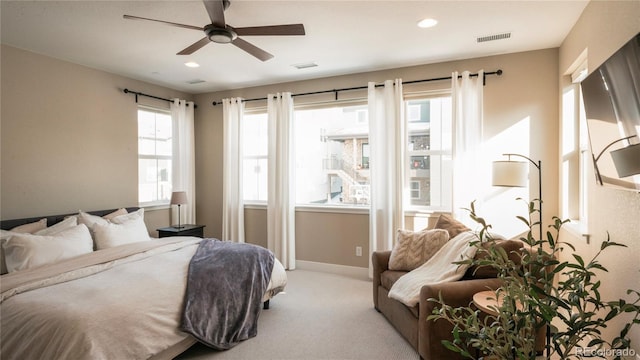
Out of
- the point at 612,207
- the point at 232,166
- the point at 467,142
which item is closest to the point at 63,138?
the point at 232,166

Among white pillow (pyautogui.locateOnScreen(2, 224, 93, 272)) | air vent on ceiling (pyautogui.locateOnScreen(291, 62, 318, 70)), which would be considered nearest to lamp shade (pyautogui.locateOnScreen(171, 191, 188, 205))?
white pillow (pyautogui.locateOnScreen(2, 224, 93, 272))

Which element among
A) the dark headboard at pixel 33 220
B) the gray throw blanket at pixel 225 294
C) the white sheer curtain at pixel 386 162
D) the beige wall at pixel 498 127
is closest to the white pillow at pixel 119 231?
the dark headboard at pixel 33 220

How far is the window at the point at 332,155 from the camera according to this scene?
4867 mm

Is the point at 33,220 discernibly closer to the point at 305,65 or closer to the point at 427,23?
the point at 305,65

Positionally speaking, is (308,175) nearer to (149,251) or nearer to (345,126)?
(345,126)

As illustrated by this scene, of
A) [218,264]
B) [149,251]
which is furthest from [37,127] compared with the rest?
[218,264]

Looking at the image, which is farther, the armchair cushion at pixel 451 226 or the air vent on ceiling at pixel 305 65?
the air vent on ceiling at pixel 305 65

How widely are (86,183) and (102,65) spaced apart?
146 centimetres

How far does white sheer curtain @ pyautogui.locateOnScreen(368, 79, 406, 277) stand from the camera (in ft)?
14.1

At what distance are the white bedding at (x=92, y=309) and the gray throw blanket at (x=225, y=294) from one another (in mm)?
93

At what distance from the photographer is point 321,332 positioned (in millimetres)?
2949

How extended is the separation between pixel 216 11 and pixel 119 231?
2.50 metres

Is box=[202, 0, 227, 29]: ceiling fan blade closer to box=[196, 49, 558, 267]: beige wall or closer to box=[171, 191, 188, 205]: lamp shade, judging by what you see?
box=[196, 49, 558, 267]: beige wall

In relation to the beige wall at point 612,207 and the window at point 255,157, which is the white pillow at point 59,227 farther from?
the beige wall at point 612,207
